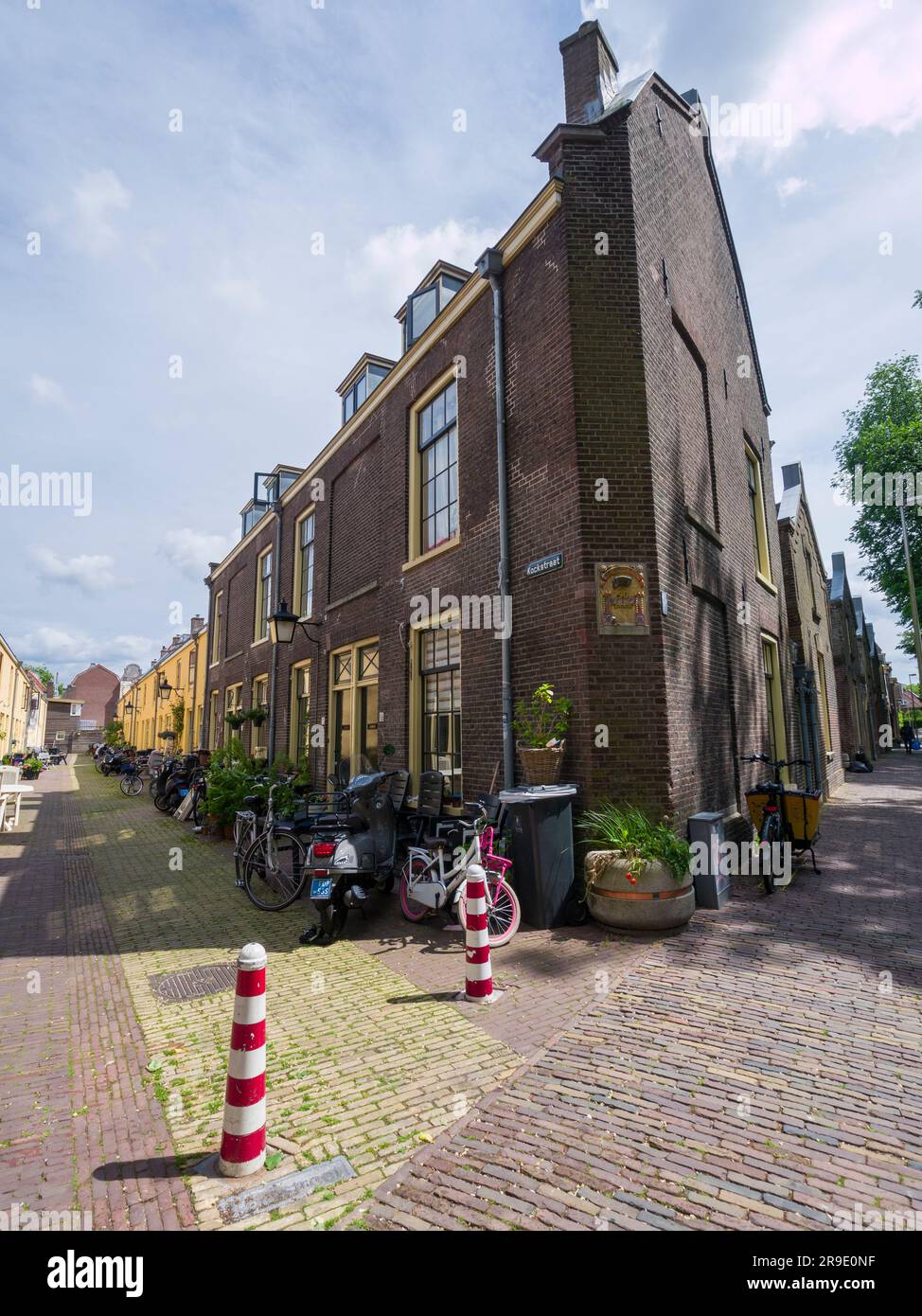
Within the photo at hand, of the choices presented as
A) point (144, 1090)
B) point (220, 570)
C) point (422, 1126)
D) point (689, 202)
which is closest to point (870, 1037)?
point (422, 1126)

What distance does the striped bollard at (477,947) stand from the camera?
4.25 metres

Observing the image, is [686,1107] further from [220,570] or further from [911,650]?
[911,650]

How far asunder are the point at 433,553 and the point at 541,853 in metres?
5.04

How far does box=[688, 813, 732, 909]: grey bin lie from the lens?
6.12 m

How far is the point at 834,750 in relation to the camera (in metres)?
17.7

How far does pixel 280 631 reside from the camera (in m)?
11.9

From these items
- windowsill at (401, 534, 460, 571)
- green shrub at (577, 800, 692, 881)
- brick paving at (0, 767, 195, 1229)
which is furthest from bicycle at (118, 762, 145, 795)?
green shrub at (577, 800, 692, 881)

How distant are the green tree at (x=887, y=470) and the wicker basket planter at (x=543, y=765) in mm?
21362

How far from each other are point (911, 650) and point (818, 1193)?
28.0m

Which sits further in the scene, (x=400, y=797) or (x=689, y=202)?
(x=689, y=202)

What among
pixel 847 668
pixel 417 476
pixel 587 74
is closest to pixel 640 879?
pixel 417 476

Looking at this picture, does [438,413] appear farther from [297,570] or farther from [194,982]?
[194,982]

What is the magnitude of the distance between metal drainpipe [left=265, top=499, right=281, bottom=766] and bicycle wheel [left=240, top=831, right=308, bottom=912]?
767 centimetres

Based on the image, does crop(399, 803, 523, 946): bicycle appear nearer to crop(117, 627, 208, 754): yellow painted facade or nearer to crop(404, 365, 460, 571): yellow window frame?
crop(404, 365, 460, 571): yellow window frame
